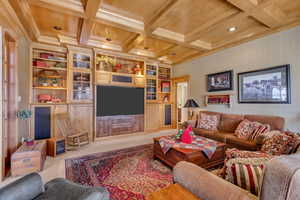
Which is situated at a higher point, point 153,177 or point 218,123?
point 218,123

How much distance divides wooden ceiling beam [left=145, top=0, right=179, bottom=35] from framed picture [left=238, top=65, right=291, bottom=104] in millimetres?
2579

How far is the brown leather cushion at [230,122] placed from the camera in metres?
3.44

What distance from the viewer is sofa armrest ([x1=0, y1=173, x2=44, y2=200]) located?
3.30 ft

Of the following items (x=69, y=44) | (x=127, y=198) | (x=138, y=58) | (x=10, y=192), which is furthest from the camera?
(x=138, y=58)

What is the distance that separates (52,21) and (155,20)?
2.17m

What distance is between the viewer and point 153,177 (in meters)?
2.18

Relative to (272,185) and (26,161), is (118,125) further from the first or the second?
(272,185)

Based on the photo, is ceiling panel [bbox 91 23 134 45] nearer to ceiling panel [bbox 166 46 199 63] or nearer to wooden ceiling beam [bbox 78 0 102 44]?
wooden ceiling beam [bbox 78 0 102 44]

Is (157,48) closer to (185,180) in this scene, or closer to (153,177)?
(153,177)

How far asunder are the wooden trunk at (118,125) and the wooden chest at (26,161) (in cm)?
190

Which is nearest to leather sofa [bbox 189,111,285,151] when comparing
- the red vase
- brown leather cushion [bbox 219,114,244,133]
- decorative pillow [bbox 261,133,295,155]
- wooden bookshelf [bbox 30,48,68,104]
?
brown leather cushion [bbox 219,114,244,133]

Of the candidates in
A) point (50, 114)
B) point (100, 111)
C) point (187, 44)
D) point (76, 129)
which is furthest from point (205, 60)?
point (50, 114)

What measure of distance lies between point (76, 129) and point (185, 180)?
12.3ft

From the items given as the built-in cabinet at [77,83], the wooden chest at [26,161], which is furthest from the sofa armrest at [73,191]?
the built-in cabinet at [77,83]
